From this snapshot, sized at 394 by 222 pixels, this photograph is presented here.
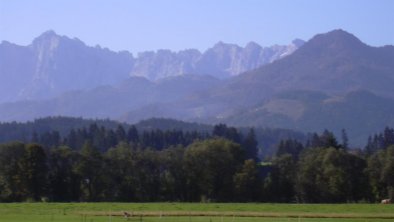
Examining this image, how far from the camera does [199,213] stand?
84.2 metres

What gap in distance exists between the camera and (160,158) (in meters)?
143

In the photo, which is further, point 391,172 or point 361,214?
point 391,172

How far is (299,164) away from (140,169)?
2974 centimetres

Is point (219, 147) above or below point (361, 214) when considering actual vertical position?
above

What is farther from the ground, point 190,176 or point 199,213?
point 190,176

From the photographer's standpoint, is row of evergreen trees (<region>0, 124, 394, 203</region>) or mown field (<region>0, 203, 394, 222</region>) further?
row of evergreen trees (<region>0, 124, 394, 203</region>)

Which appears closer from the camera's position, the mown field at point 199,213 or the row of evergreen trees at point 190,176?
the mown field at point 199,213

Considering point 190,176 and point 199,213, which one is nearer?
point 199,213

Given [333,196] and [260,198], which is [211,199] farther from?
[333,196]

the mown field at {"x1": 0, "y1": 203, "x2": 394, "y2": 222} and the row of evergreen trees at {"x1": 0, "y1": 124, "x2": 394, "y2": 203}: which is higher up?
the row of evergreen trees at {"x1": 0, "y1": 124, "x2": 394, "y2": 203}

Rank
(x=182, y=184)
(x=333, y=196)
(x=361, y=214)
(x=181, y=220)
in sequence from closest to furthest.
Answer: (x=181, y=220)
(x=361, y=214)
(x=333, y=196)
(x=182, y=184)

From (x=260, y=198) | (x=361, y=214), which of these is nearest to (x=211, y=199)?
(x=260, y=198)

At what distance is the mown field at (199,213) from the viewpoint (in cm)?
7588

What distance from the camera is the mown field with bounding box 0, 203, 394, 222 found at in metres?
75.9
